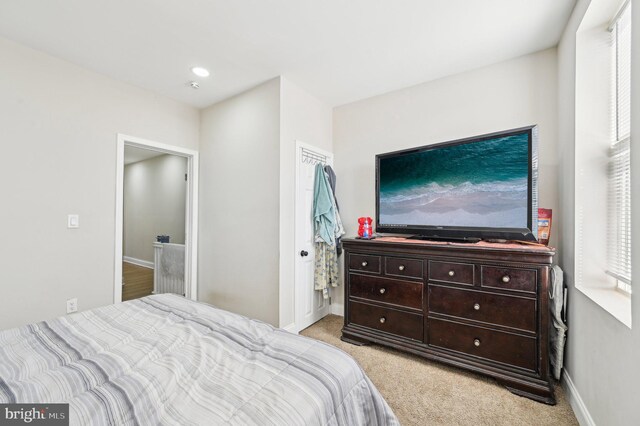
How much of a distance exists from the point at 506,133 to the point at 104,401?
2.69m

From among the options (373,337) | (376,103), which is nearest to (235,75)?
(376,103)

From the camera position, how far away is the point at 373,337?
2.45 m

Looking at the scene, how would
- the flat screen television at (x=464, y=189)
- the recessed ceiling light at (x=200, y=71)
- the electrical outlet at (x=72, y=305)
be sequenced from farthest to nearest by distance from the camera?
the recessed ceiling light at (x=200, y=71), the electrical outlet at (x=72, y=305), the flat screen television at (x=464, y=189)

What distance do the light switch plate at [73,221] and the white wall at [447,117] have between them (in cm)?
262

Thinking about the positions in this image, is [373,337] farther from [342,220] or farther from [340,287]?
[342,220]

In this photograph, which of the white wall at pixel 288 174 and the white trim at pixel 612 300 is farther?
the white wall at pixel 288 174

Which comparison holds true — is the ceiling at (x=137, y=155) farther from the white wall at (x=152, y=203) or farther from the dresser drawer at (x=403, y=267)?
the dresser drawer at (x=403, y=267)

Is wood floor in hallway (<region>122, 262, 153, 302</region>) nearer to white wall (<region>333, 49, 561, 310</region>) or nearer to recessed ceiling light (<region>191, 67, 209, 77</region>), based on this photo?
recessed ceiling light (<region>191, 67, 209, 77</region>)

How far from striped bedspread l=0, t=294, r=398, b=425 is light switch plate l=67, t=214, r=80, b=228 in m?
1.30

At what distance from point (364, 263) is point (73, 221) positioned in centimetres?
266

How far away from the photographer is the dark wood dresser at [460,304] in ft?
5.92

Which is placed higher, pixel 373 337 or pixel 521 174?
pixel 521 174

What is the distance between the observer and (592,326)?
149cm

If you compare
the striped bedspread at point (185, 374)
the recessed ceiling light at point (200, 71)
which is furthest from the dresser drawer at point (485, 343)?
the recessed ceiling light at point (200, 71)
